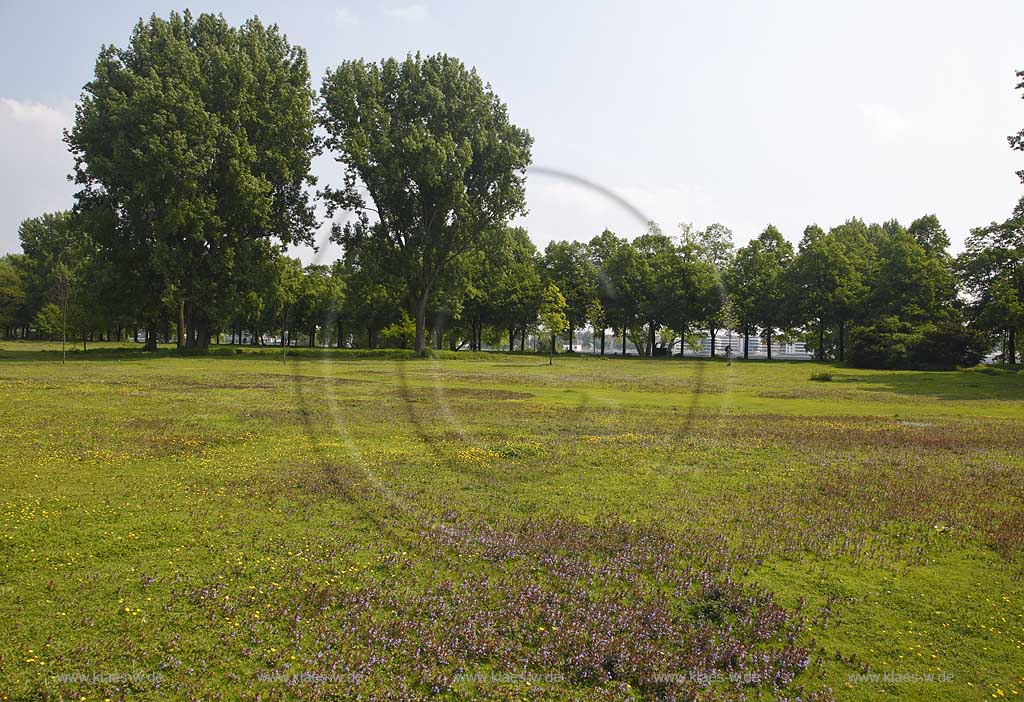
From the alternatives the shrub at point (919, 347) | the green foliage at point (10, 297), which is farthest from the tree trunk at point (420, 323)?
the green foliage at point (10, 297)

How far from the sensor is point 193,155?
59562 mm

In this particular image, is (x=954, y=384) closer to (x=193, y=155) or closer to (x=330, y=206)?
(x=330, y=206)

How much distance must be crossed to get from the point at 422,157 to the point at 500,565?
60541 millimetres

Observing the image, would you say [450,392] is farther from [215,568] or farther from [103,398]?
[215,568]

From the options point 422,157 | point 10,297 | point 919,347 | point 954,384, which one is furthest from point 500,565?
point 10,297

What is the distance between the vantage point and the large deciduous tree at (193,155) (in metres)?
59.1

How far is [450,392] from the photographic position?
34938 millimetres

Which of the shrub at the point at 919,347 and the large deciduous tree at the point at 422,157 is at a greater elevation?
the large deciduous tree at the point at 422,157

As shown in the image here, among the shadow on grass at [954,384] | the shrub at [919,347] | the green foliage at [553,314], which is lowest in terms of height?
the shadow on grass at [954,384]

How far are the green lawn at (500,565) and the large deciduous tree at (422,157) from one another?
48.0 meters

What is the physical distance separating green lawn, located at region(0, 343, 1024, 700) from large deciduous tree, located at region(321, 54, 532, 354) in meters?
48.0

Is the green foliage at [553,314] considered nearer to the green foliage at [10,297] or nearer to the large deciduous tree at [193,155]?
the large deciduous tree at [193,155]

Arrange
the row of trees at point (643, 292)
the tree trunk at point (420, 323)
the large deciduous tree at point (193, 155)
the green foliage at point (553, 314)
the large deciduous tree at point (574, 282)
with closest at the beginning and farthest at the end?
the large deciduous tree at point (193, 155), the row of trees at point (643, 292), the tree trunk at point (420, 323), the green foliage at point (553, 314), the large deciduous tree at point (574, 282)

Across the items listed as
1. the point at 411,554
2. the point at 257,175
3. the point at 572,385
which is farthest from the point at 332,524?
the point at 257,175
